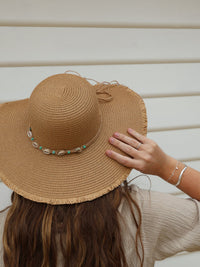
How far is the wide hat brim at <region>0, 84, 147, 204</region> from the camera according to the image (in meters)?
0.71

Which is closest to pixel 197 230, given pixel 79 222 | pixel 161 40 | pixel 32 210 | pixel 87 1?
pixel 79 222

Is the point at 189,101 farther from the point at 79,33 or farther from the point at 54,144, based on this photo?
the point at 54,144

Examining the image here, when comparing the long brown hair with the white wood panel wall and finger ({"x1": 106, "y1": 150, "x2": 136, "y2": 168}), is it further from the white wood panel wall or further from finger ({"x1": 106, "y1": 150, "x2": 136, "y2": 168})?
the white wood panel wall

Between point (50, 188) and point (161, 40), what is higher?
point (161, 40)

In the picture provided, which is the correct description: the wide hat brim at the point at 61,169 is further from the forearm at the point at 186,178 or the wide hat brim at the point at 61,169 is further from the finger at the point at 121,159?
the forearm at the point at 186,178

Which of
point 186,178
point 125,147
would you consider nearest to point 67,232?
point 125,147

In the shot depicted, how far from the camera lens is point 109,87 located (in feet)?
3.12

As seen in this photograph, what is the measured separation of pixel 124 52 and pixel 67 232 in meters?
0.90

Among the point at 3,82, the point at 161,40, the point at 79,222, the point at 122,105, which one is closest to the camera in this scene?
the point at 79,222

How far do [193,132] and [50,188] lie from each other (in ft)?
3.13

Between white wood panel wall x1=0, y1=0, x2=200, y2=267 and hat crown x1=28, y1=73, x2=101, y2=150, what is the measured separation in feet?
1.71

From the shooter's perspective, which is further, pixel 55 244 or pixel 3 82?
pixel 3 82

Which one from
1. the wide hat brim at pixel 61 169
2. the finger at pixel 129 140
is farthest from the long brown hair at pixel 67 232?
the finger at pixel 129 140

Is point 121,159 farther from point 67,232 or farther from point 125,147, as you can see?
point 67,232
